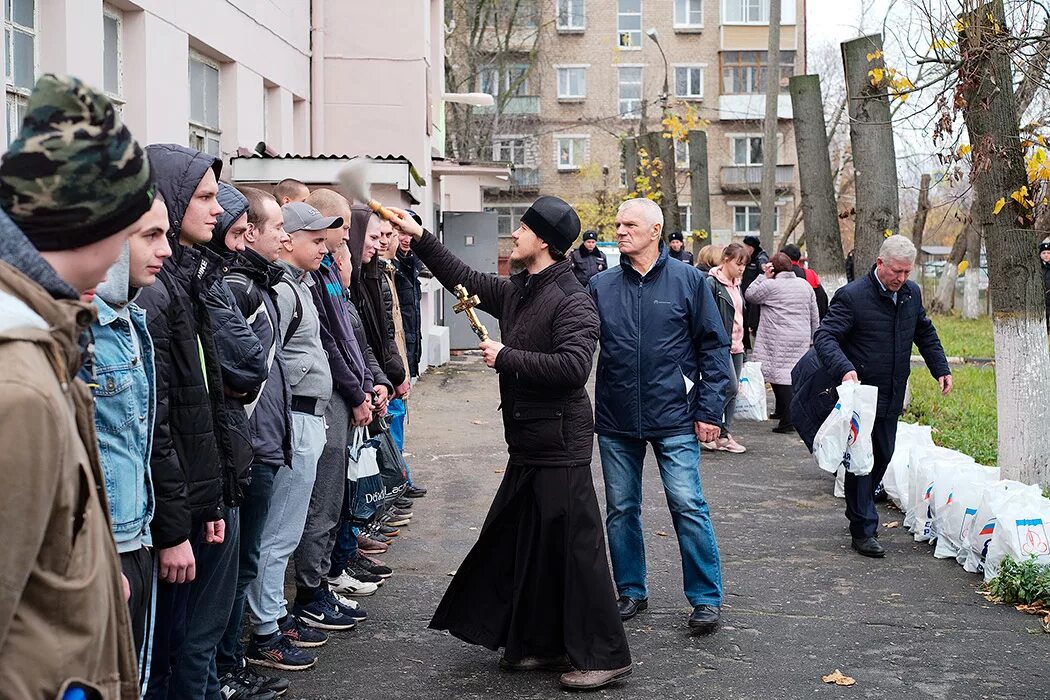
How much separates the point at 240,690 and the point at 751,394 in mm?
9282

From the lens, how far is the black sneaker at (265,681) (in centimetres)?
523

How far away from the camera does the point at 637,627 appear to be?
640 cm

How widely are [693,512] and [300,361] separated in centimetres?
215

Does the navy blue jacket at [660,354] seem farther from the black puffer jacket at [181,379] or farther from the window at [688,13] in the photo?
the window at [688,13]

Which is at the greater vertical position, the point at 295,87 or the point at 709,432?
the point at 295,87

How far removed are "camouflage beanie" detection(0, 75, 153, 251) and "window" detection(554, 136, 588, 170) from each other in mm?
61497

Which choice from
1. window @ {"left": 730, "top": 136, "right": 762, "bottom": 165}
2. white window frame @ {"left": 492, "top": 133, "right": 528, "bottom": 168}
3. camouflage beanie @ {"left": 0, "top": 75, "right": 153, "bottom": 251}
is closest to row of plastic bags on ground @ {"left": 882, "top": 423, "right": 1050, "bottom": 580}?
camouflage beanie @ {"left": 0, "top": 75, "right": 153, "bottom": 251}

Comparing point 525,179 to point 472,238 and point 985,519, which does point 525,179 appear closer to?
point 472,238

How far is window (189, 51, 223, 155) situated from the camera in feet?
36.7

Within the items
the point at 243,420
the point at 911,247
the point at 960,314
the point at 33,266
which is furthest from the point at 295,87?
the point at 960,314

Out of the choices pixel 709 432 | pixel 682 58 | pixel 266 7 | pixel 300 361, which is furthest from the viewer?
pixel 682 58

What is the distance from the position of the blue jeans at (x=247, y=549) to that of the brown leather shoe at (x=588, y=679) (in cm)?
138

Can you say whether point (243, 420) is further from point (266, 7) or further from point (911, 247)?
point (266, 7)

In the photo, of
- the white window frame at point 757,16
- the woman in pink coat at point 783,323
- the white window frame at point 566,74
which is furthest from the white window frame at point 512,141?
the woman in pink coat at point 783,323
